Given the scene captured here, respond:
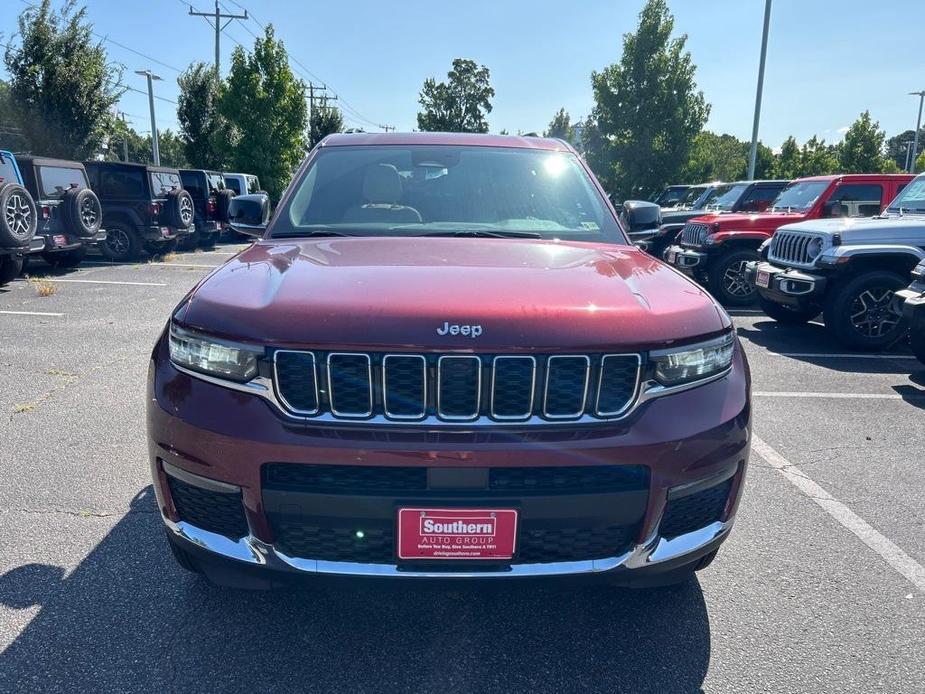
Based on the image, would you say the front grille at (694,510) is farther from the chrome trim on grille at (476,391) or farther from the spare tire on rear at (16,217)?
the spare tire on rear at (16,217)

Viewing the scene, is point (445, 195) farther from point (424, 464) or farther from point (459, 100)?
point (459, 100)

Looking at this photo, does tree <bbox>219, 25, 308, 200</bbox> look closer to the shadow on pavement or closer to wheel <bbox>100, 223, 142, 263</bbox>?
wheel <bbox>100, 223, 142, 263</bbox>

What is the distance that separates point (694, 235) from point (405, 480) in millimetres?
9418

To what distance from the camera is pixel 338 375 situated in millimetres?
1977

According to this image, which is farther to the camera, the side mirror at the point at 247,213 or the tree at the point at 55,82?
the tree at the point at 55,82

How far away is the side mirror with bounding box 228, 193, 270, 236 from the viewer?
369cm

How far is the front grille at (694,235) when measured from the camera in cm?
1012

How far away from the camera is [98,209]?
11594 millimetres

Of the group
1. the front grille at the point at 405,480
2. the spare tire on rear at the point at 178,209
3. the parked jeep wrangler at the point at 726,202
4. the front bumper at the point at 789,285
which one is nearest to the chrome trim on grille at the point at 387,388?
the front grille at the point at 405,480

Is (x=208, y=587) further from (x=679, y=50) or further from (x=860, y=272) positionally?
(x=679, y=50)

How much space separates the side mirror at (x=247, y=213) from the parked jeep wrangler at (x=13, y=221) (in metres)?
7.06

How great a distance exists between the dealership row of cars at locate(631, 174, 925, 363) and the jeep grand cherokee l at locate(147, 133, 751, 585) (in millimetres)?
4499

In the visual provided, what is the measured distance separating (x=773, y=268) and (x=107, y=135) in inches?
782

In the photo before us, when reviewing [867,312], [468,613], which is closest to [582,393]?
[468,613]
